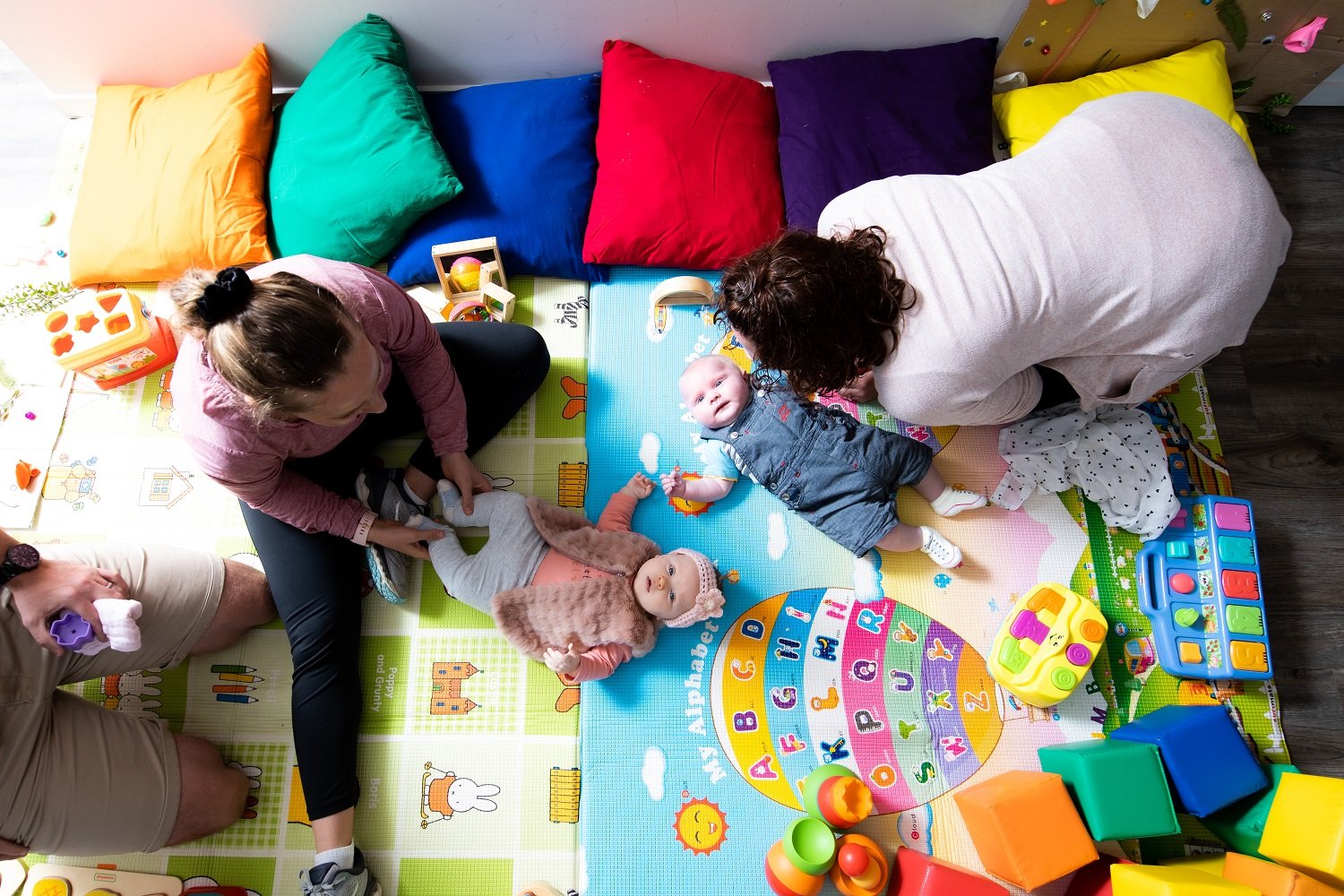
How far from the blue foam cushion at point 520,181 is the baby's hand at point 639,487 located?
595 mm

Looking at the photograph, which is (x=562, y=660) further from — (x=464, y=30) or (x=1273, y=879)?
(x=464, y=30)

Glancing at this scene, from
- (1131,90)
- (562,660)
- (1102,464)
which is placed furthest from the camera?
(1131,90)

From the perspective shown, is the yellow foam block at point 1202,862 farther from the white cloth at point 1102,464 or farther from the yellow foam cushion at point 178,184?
the yellow foam cushion at point 178,184

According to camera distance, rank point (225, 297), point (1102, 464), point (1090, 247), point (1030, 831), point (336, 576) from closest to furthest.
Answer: point (225, 297) < point (1090, 247) < point (1030, 831) < point (336, 576) < point (1102, 464)

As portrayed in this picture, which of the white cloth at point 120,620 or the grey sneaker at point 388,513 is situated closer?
the white cloth at point 120,620

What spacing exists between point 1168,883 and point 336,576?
5.91 feet

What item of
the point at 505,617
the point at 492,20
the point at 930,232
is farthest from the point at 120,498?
the point at 930,232

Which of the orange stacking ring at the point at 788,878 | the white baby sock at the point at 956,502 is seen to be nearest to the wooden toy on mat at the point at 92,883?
the orange stacking ring at the point at 788,878

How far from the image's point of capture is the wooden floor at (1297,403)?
1860 mm

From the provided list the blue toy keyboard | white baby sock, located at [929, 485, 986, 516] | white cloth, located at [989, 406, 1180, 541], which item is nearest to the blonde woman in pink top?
white baby sock, located at [929, 485, 986, 516]

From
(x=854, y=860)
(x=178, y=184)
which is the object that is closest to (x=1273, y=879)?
(x=854, y=860)

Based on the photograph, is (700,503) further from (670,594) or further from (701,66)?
(701,66)

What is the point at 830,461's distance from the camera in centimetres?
183

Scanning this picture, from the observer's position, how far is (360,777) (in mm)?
1737
